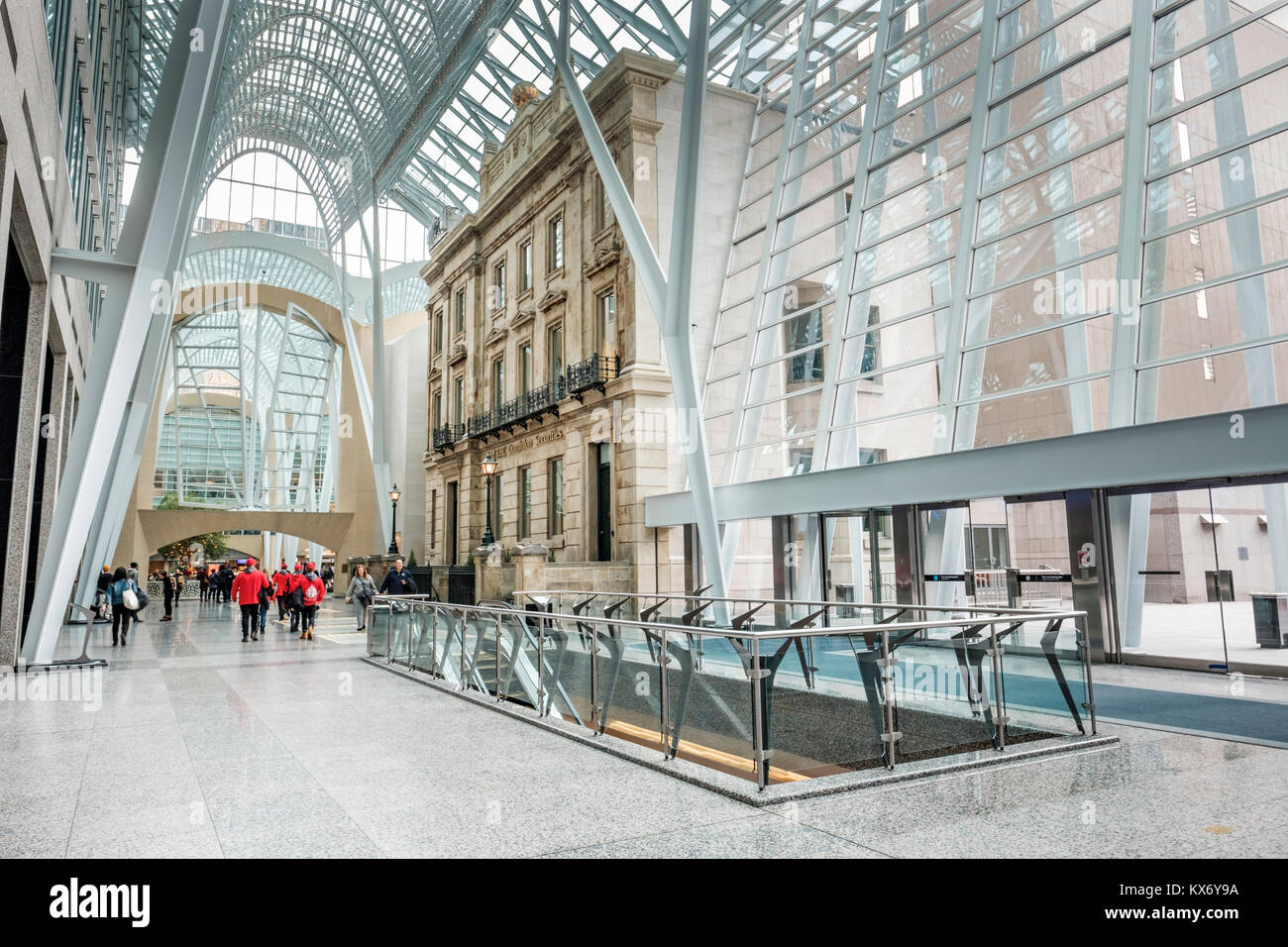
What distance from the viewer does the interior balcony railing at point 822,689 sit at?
618 cm

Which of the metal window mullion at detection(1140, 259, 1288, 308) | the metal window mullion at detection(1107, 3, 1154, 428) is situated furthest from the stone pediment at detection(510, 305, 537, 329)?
the metal window mullion at detection(1140, 259, 1288, 308)

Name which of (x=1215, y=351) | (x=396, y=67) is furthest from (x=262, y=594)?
(x=396, y=67)

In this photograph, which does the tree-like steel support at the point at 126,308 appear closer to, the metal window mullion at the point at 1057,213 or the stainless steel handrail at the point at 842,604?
the stainless steel handrail at the point at 842,604

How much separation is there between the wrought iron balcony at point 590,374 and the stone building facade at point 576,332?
0.07 metres

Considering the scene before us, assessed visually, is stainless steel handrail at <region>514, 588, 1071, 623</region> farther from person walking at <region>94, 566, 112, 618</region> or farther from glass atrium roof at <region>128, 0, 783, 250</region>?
person walking at <region>94, 566, 112, 618</region>

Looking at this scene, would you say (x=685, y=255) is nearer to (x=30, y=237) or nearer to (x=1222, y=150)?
(x=1222, y=150)

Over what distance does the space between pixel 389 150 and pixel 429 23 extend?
24.7 feet

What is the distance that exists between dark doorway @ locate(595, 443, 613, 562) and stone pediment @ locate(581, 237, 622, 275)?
549 centimetres

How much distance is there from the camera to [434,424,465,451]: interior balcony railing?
37406mm

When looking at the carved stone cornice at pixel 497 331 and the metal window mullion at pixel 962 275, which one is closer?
the metal window mullion at pixel 962 275

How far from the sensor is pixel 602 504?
2709 centimetres

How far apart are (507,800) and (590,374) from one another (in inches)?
839

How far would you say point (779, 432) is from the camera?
79.7 feet

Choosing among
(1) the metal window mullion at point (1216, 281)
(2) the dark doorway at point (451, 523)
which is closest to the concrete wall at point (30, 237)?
(1) the metal window mullion at point (1216, 281)
